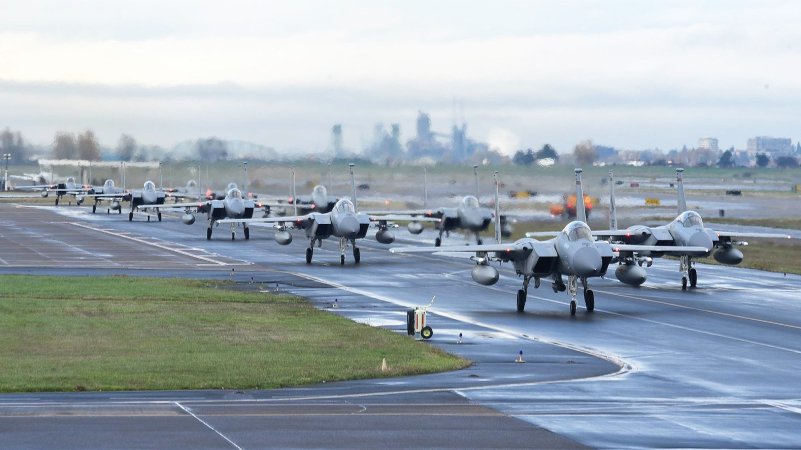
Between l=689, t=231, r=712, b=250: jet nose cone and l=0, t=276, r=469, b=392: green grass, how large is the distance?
608 inches

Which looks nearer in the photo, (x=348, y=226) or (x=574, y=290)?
(x=574, y=290)

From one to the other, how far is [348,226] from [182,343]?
28031mm

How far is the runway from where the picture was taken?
20.6 metres

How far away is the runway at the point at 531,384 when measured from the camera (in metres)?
20.6

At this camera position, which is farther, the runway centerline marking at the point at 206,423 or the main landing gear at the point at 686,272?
the main landing gear at the point at 686,272

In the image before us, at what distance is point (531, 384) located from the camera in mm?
26344

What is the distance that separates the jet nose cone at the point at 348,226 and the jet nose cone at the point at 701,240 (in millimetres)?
16663

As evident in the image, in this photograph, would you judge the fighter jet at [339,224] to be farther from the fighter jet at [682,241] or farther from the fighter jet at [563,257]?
the fighter jet at [563,257]

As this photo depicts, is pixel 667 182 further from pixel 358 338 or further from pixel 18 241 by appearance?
pixel 358 338

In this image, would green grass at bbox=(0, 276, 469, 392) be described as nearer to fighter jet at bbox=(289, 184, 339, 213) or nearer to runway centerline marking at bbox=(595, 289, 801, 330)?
runway centerline marking at bbox=(595, 289, 801, 330)

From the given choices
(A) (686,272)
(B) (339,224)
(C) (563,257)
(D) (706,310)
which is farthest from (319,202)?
(C) (563,257)

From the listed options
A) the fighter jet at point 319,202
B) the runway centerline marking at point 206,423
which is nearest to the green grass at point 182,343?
the runway centerline marking at point 206,423

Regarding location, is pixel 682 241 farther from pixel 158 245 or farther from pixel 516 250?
pixel 158 245

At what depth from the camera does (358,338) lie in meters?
33.5
